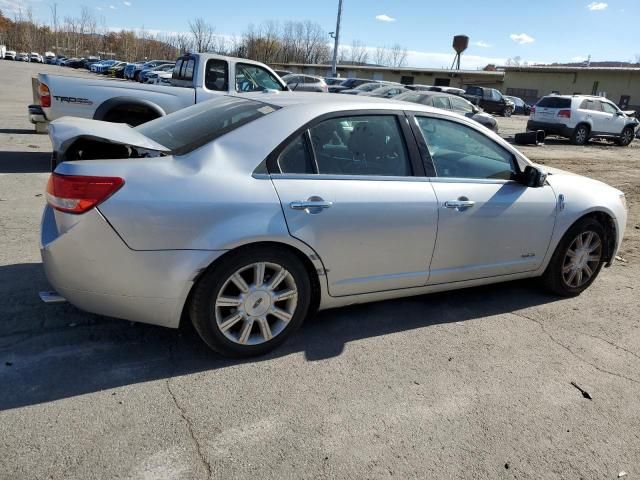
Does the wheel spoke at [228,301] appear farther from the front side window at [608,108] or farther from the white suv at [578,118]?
the front side window at [608,108]

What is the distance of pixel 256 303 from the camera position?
3113 mm

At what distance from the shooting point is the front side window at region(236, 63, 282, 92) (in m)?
9.03

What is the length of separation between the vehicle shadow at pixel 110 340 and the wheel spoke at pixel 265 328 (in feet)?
0.46

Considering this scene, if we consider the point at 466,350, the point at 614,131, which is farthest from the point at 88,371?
the point at 614,131

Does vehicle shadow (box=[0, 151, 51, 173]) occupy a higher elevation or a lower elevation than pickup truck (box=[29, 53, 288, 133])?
lower

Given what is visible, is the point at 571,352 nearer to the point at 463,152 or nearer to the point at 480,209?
the point at 480,209

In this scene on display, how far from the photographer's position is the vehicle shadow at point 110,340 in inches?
112

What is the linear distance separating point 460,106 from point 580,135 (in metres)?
5.92

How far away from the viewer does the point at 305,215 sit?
3094 millimetres

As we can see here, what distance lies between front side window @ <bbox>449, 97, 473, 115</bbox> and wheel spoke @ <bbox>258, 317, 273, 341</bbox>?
15.6m

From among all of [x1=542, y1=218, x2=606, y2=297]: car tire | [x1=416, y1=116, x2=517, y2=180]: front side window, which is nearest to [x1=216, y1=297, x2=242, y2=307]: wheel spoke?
[x1=416, y1=116, x2=517, y2=180]: front side window

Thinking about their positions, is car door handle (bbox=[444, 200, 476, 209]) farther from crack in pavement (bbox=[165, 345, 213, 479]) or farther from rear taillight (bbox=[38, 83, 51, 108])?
rear taillight (bbox=[38, 83, 51, 108])

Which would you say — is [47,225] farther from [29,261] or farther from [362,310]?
[362,310]

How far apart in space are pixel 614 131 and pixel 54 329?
2292 cm
